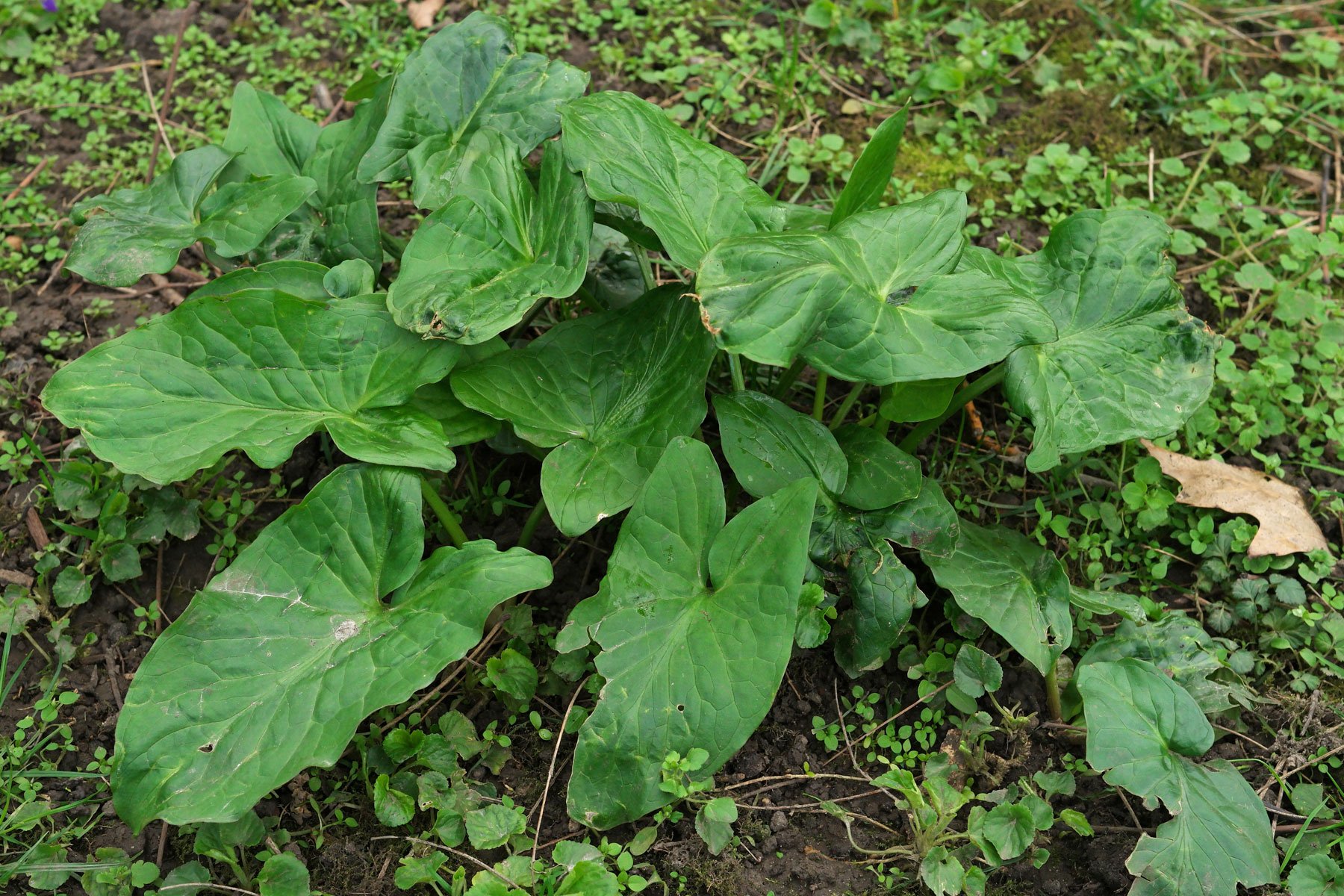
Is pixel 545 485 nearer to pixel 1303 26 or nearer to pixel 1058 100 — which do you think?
pixel 1058 100

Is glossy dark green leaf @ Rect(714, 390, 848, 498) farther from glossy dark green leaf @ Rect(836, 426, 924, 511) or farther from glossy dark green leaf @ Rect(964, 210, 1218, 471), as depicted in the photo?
glossy dark green leaf @ Rect(964, 210, 1218, 471)

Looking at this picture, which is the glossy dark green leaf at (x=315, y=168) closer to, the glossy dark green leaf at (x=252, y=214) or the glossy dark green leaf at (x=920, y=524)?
the glossy dark green leaf at (x=252, y=214)

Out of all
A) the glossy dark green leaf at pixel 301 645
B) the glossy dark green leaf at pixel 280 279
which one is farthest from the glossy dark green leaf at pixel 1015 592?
the glossy dark green leaf at pixel 280 279

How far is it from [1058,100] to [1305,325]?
1118 millimetres

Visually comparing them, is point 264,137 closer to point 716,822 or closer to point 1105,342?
point 716,822

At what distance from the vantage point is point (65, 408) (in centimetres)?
213

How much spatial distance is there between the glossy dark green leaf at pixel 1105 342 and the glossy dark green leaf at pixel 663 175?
1.87ft

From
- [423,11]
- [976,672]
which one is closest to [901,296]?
[976,672]

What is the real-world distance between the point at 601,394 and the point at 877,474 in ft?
2.16

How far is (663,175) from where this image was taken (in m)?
2.34

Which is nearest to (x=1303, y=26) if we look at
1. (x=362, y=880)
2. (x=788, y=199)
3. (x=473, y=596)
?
(x=788, y=199)

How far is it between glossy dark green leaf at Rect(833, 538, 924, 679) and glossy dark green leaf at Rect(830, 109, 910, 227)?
30.1 inches

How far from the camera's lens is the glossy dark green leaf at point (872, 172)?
7.40 ft

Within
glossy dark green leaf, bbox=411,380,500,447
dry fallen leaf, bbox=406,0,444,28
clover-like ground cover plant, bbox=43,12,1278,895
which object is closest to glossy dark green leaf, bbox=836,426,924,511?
clover-like ground cover plant, bbox=43,12,1278,895
